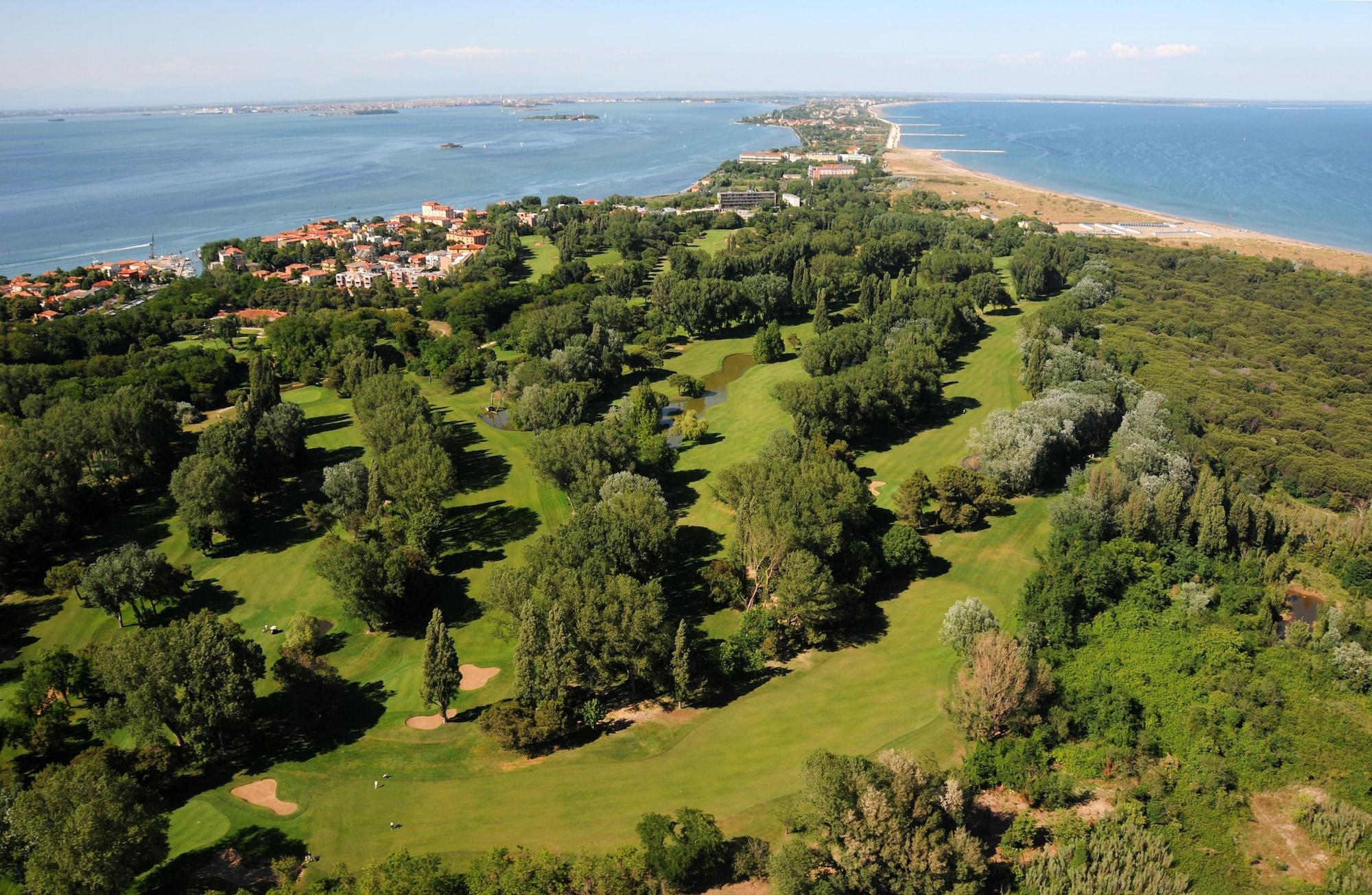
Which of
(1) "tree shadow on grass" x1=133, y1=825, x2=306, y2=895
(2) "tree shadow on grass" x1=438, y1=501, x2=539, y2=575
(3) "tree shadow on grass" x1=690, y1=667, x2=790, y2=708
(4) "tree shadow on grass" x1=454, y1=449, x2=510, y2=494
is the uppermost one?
(4) "tree shadow on grass" x1=454, y1=449, x2=510, y2=494

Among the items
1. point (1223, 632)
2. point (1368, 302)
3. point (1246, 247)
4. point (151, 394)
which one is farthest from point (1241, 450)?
point (1246, 247)

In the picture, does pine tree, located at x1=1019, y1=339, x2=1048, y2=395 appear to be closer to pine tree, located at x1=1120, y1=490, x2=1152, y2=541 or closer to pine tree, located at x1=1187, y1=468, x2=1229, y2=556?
pine tree, located at x1=1187, y1=468, x2=1229, y2=556

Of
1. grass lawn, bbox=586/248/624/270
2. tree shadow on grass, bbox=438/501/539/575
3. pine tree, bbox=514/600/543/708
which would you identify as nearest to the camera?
pine tree, bbox=514/600/543/708

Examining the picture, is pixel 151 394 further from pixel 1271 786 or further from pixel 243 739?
pixel 1271 786

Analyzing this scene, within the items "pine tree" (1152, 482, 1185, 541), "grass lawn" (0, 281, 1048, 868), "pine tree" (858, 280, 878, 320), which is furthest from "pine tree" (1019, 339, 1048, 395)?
"pine tree" (1152, 482, 1185, 541)

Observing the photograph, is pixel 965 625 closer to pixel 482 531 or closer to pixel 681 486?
pixel 681 486

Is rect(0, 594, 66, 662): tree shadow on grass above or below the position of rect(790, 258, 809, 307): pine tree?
below
